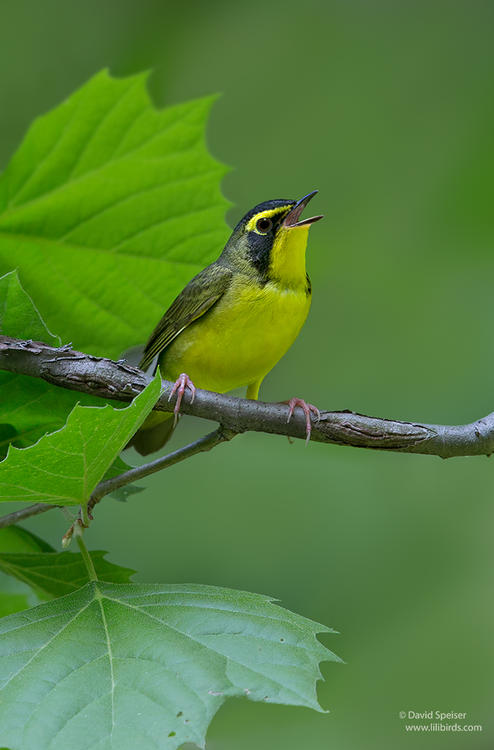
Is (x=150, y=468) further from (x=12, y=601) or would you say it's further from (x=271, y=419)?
(x=12, y=601)

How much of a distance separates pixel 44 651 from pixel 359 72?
3003mm

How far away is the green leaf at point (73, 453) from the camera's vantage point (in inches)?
44.4

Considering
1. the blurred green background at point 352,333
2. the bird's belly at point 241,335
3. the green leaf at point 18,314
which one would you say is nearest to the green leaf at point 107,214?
the green leaf at point 18,314

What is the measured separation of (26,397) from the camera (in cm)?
144

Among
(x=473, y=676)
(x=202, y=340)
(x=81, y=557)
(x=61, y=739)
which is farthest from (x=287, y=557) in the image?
(x=61, y=739)

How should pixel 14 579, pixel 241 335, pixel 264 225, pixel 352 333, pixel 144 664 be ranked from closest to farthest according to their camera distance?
pixel 144 664 < pixel 14 579 < pixel 241 335 < pixel 264 225 < pixel 352 333

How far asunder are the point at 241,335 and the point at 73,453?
Answer: 1169 millimetres

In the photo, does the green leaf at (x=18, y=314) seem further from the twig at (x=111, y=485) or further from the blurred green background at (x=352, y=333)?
the blurred green background at (x=352, y=333)

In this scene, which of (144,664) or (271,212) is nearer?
(144,664)

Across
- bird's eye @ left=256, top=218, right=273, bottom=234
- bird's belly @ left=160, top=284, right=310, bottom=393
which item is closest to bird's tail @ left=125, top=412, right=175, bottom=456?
bird's belly @ left=160, top=284, right=310, bottom=393

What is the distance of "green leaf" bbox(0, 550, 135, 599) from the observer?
5.04 feet

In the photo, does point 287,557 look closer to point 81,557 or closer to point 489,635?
point 489,635

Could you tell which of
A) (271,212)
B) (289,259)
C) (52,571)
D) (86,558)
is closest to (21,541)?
(52,571)

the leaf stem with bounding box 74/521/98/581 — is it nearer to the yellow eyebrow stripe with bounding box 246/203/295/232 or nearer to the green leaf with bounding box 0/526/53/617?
the green leaf with bounding box 0/526/53/617
